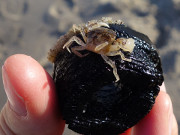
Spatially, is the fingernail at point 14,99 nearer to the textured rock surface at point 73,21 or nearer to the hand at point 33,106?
the hand at point 33,106

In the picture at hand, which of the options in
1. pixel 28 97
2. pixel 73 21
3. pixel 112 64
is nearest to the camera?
pixel 112 64

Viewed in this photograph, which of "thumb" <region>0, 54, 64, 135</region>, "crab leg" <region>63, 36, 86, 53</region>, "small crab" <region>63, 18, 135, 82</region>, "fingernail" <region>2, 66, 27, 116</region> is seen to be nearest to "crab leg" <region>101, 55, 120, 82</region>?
"small crab" <region>63, 18, 135, 82</region>

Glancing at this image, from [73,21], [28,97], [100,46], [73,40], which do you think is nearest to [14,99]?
[28,97]

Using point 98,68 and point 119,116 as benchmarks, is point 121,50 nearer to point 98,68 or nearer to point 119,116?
point 98,68

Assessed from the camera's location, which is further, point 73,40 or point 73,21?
point 73,21

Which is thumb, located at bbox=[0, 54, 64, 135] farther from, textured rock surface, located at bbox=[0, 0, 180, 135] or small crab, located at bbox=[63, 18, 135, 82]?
textured rock surface, located at bbox=[0, 0, 180, 135]

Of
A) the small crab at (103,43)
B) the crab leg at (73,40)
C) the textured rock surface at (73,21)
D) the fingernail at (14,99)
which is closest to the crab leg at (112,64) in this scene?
the small crab at (103,43)

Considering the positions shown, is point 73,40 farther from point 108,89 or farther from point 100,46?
point 108,89

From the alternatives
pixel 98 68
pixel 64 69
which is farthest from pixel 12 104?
pixel 98 68
